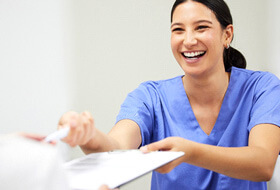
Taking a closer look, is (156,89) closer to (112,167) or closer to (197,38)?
(197,38)

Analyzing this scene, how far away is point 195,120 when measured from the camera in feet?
3.36

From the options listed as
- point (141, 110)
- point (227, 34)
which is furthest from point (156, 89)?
point (227, 34)

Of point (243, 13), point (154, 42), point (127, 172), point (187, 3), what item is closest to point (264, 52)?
point (243, 13)

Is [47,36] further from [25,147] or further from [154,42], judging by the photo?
[25,147]

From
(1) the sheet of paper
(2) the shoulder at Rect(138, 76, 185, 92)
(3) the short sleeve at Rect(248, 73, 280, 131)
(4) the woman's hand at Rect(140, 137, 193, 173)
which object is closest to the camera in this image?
(1) the sheet of paper

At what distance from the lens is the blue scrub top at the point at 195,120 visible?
3.11 ft

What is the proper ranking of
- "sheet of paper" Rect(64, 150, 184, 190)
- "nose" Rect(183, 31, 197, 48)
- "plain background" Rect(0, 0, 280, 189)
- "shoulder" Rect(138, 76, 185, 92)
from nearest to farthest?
"sheet of paper" Rect(64, 150, 184, 190)
"nose" Rect(183, 31, 197, 48)
"shoulder" Rect(138, 76, 185, 92)
"plain background" Rect(0, 0, 280, 189)

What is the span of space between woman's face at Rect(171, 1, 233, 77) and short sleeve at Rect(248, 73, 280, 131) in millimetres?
149

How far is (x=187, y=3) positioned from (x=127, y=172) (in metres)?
0.63

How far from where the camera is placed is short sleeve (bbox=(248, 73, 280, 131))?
88 centimetres

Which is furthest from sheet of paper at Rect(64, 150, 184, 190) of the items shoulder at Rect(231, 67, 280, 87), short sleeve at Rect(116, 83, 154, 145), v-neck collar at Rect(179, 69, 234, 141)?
shoulder at Rect(231, 67, 280, 87)

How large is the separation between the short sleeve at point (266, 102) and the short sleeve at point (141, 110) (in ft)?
0.95

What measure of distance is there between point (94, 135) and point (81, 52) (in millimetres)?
895

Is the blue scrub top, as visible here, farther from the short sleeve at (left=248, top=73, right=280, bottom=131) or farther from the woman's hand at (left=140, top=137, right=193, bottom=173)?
the woman's hand at (left=140, top=137, right=193, bottom=173)
